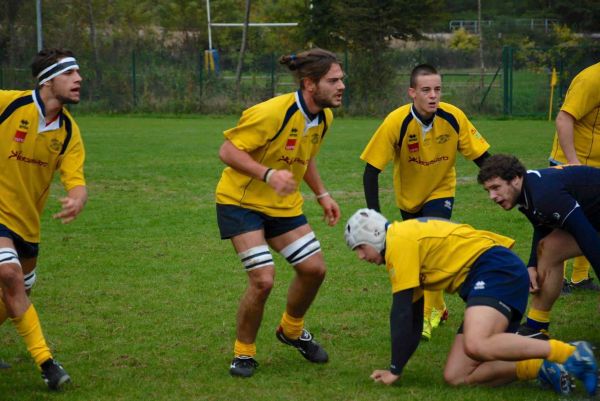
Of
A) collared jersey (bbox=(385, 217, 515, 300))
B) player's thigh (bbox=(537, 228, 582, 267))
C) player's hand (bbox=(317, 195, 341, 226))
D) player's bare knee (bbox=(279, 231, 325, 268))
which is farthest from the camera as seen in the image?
player's hand (bbox=(317, 195, 341, 226))

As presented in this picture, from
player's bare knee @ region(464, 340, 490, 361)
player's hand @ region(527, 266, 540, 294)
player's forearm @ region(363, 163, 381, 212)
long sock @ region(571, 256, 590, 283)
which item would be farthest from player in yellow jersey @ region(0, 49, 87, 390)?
long sock @ region(571, 256, 590, 283)

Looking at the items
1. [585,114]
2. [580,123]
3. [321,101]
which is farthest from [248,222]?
[580,123]

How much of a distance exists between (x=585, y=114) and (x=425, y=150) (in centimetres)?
162

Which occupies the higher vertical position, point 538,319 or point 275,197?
point 275,197

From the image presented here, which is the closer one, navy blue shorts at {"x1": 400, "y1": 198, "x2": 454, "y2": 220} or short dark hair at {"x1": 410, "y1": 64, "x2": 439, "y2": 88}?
short dark hair at {"x1": 410, "y1": 64, "x2": 439, "y2": 88}

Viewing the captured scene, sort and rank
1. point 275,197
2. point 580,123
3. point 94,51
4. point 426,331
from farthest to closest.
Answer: point 94,51 < point 580,123 < point 426,331 < point 275,197

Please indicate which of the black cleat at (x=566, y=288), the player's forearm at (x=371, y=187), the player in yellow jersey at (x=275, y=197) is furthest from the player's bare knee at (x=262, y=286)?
the black cleat at (x=566, y=288)

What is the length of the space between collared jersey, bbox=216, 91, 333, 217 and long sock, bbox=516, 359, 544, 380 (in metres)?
1.92

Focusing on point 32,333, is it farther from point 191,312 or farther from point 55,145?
point 191,312

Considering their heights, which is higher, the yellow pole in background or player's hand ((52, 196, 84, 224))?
player's hand ((52, 196, 84, 224))

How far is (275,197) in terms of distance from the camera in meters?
6.87

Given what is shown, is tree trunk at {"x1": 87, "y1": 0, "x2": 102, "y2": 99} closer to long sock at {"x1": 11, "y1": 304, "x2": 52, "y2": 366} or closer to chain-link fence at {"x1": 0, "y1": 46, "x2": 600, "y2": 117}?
chain-link fence at {"x1": 0, "y1": 46, "x2": 600, "y2": 117}

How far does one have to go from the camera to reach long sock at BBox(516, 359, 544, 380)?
6207 millimetres

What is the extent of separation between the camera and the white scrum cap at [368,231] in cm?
607
